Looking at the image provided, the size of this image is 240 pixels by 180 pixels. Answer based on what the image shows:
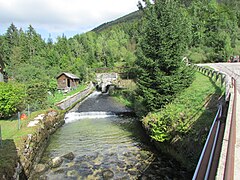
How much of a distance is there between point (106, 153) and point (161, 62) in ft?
23.5

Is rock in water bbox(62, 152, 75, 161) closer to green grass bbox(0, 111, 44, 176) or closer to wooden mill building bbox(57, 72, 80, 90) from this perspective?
green grass bbox(0, 111, 44, 176)

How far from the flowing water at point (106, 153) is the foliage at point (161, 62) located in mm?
3201

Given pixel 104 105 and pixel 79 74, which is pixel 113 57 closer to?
pixel 79 74

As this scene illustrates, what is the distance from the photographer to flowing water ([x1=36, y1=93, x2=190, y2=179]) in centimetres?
1020

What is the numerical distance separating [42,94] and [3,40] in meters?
53.6

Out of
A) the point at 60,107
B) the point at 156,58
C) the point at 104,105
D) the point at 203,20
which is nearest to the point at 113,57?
the point at 203,20

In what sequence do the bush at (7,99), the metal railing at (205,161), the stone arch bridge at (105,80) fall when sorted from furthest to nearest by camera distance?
the stone arch bridge at (105,80) → the bush at (7,99) → the metal railing at (205,161)

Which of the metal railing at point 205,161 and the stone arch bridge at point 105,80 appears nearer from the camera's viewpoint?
the metal railing at point 205,161

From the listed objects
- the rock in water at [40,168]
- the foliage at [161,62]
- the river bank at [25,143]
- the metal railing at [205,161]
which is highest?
the foliage at [161,62]

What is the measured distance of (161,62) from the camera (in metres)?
13.9

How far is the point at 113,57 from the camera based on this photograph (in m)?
58.5

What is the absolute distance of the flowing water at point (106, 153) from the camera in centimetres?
1020

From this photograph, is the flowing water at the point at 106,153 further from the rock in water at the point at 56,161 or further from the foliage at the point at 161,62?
the foliage at the point at 161,62

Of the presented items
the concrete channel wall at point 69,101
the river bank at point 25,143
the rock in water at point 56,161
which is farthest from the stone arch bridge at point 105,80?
the rock in water at point 56,161
